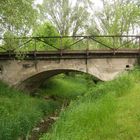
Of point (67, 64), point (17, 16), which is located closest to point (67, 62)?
point (67, 64)

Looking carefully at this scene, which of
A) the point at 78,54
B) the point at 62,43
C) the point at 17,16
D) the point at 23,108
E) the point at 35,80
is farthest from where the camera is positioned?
the point at 62,43

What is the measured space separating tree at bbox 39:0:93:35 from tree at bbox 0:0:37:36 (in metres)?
25.8

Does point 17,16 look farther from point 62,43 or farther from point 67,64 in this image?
point 62,43

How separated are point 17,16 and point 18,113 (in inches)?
167

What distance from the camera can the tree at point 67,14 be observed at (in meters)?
41.4

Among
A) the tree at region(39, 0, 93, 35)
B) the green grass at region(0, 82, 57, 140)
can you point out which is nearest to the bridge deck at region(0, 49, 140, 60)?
the green grass at region(0, 82, 57, 140)

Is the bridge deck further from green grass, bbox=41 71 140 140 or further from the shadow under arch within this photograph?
green grass, bbox=41 71 140 140

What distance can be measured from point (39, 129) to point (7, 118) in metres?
1.96

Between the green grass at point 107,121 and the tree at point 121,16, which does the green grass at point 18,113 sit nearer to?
the green grass at point 107,121

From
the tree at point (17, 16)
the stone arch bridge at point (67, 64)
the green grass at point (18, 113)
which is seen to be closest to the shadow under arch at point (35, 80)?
the stone arch bridge at point (67, 64)

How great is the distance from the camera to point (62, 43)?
1260 inches

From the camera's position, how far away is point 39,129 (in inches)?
609

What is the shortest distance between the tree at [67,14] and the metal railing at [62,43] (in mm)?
2896

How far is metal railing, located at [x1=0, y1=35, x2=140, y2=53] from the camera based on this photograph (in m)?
18.9
